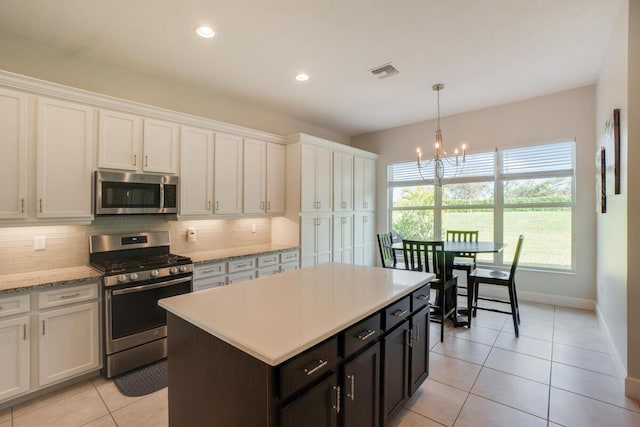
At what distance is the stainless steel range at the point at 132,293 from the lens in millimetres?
2469

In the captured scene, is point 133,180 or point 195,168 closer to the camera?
point 133,180

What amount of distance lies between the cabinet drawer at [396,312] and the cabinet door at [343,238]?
9.09ft

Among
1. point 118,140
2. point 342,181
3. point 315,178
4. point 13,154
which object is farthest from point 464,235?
point 13,154

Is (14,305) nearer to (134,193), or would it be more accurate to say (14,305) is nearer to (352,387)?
(134,193)

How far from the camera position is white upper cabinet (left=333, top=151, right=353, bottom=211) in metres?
4.75

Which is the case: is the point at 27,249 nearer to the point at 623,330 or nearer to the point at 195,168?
the point at 195,168

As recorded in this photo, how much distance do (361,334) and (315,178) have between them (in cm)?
311

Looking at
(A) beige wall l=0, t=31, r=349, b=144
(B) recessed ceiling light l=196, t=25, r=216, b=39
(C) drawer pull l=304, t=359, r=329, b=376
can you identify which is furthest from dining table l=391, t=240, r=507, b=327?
(B) recessed ceiling light l=196, t=25, r=216, b=39

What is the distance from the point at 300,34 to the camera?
2588mm

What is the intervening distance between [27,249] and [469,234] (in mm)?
4971

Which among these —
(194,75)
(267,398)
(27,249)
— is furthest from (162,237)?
(267,398)

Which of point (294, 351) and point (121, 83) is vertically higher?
point (121, 83)

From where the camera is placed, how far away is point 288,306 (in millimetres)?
1518

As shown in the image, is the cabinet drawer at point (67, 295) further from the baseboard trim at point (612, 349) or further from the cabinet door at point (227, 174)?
the baseboard trim at point (612, 349)
